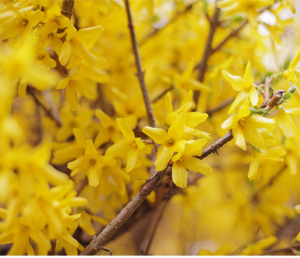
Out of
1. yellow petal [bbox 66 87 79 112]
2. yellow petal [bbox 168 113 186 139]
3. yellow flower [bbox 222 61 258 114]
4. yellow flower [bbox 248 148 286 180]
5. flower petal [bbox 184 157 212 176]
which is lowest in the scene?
yellow flower [bbox 248 148 286 180]

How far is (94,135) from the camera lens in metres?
1.10

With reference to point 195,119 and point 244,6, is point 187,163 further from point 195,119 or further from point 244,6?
point 244,6

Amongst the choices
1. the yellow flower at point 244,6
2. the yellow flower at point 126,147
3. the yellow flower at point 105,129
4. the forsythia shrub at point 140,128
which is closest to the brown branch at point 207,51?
the forsythia shrub at point 140,128

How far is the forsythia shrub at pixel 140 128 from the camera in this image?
641 millimetres

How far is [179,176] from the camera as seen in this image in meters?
0.73

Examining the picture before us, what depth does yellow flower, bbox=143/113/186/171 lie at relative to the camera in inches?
28.7

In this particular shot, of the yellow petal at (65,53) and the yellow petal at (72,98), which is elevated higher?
the yellow petal at (65,53)

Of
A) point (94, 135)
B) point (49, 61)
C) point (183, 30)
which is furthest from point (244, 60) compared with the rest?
point (49, 61)

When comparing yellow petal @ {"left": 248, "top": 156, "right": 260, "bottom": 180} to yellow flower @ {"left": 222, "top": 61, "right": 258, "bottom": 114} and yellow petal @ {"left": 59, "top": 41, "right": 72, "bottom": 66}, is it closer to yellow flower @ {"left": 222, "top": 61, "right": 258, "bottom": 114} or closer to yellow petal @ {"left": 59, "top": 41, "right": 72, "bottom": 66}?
yellow flower @ {"left": 222, "top": 61, "right": 258, "bottom": 114}

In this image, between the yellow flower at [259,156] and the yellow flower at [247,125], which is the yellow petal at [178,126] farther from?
the yellow flower at [259,156]

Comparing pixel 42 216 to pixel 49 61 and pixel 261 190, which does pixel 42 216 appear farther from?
pixel 261 190

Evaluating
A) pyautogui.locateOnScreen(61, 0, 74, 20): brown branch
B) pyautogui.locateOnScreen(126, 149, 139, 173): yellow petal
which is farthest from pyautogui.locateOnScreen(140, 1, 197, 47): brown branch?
pyautogui.locateOnScreen(126, 149, 139, 173): yellow petal

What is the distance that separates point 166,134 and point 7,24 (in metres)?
0.46

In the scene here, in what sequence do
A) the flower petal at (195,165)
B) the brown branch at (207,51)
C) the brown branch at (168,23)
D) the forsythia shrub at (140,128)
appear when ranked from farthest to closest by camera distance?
the brown branch at (168,23)
the brown branch at (207,51)
the flower petal at (195,165)
the forsythia shrub at (140,128)
